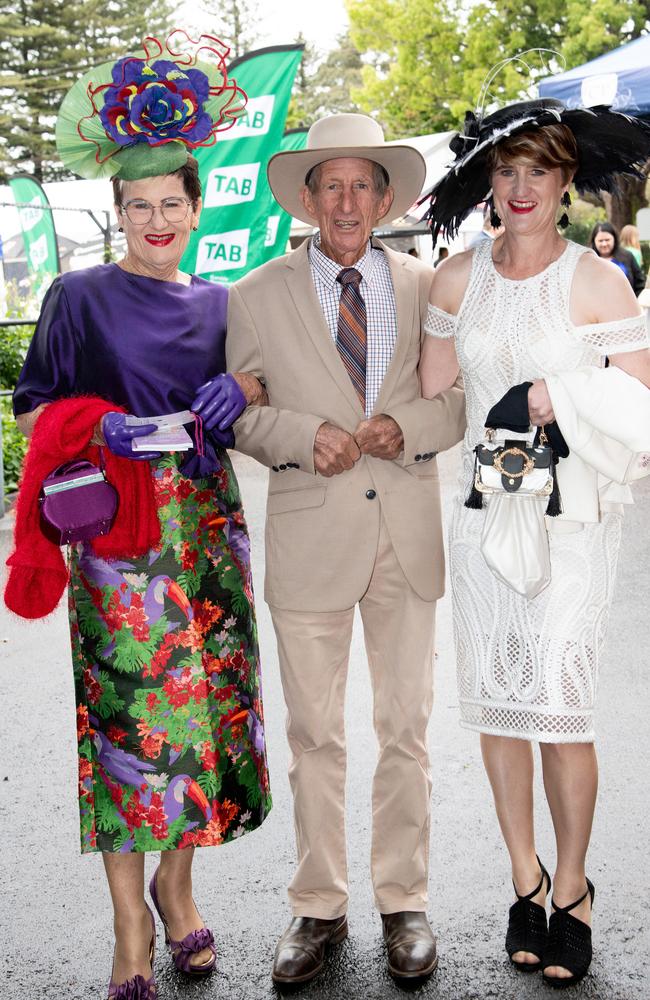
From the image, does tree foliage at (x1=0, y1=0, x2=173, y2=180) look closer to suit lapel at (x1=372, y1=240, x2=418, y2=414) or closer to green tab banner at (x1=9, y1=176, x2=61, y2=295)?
green tab banner at (x1=9, y1=176, x2=61, y2=295)

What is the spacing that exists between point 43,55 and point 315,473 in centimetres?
4870

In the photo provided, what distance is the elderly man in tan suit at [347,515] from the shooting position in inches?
126

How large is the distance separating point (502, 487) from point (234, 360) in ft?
2.72

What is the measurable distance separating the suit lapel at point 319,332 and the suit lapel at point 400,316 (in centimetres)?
9

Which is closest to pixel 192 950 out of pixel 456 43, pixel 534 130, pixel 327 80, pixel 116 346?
pixel 116 346

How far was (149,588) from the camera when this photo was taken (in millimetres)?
3023

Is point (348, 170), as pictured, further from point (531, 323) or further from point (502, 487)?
point (502, 487)

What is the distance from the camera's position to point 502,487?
297 centimetres

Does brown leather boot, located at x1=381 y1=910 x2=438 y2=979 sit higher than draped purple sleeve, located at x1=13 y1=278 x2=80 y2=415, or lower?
lower

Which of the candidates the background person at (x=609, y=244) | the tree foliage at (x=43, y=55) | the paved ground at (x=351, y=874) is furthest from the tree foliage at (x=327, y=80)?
the paved ground at (x=351, y=874)

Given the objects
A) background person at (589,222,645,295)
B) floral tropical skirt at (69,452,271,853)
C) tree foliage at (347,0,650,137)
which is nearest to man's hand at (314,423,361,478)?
floral tropical skirt at (69,452,271,853)

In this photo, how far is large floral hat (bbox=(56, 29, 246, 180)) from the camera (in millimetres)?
3031

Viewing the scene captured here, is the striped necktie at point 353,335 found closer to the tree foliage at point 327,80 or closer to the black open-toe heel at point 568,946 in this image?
the black open-toe heel at point 568,946

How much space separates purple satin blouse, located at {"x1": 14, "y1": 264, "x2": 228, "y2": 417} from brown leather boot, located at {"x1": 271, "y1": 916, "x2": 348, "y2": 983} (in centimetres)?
151
